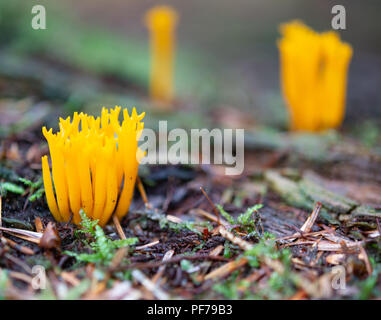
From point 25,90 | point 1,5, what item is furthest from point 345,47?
point 1,5

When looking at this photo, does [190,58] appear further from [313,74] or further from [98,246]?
[98,246]

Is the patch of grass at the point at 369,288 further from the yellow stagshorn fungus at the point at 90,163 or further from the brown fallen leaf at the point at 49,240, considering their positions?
the brown fallen leaf at the point at 49,240

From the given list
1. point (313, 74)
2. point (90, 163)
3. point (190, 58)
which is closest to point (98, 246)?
point (90, 163)

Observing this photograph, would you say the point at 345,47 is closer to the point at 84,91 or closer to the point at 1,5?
the point at 84,91

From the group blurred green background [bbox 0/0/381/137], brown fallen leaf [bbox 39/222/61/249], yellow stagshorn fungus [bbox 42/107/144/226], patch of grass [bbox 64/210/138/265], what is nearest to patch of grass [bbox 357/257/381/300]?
patch of grass [bbox 64/210/138/265]

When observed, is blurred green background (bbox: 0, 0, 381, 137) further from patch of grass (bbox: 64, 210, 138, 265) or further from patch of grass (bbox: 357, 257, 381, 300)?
patch of grass (bbox: 357, 257, 381, 300)
